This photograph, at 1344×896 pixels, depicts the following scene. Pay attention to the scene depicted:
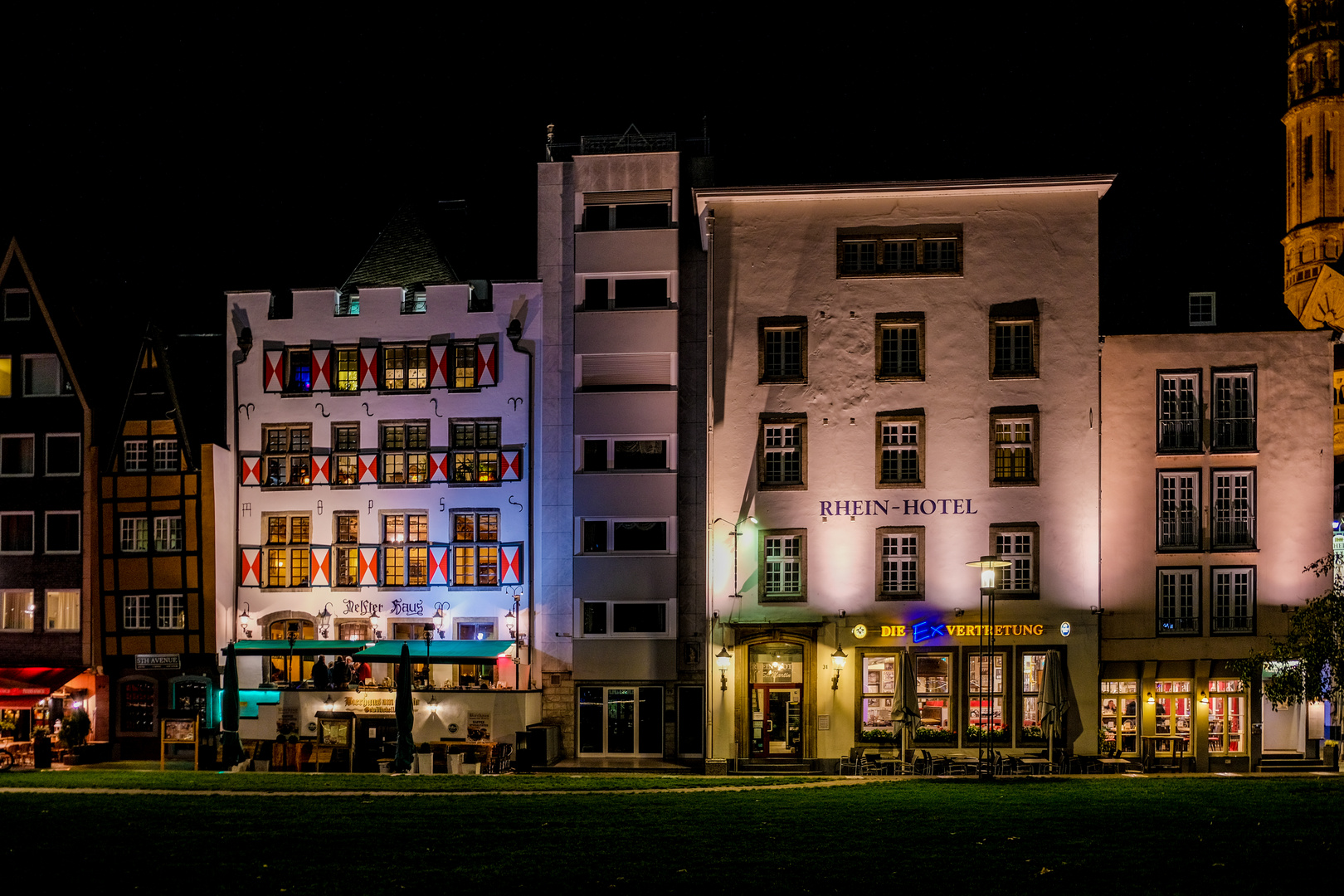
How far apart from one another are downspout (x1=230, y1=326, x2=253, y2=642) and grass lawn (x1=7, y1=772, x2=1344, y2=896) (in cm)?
1460

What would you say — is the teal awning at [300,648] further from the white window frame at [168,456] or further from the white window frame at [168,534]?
the white window frame at [168,456]

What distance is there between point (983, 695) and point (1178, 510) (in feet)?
25.1

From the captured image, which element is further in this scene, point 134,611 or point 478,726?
point 134,611

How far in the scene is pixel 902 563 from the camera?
36.1m

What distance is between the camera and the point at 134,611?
39.4 meters

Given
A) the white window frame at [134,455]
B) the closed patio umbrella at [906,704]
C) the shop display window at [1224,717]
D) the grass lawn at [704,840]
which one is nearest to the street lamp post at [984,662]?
the closed patio umbrella at [906,704]

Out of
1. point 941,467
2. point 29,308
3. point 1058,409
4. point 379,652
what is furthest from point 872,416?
point 29,308

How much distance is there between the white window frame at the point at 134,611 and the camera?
39.3 m

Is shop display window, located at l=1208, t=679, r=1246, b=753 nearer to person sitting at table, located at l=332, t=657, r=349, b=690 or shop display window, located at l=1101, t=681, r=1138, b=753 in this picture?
shop display window, located at l=1101, t=681, r=1138, b=753

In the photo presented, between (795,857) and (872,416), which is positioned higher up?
(872,416)

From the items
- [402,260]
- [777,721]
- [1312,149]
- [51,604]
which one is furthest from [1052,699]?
[1312,149]

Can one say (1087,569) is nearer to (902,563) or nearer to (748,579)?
(902,563)

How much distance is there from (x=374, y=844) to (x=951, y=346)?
23.2 meters

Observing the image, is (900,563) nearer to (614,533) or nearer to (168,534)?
(614,533)
